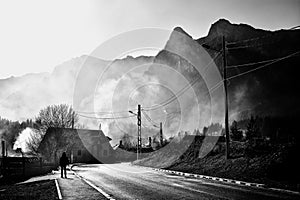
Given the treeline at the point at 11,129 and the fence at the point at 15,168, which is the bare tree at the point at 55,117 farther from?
the fence at the point at 15,168

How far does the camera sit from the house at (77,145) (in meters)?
67.9

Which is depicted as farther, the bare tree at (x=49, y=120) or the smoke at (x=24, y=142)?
the smoke at (x=24, y=142)

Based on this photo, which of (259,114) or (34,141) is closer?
(34,141)

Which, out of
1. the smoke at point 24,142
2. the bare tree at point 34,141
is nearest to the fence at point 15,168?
the bare tree at point 34,141

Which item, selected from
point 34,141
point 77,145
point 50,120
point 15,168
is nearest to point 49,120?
point 50,120

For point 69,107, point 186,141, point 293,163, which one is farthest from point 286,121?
point 293,163

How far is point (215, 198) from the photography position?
12.1 m

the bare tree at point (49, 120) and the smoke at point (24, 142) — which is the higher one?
the bare tree at point (49, 120)

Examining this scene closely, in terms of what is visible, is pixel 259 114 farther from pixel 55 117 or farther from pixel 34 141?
pixel 34 141

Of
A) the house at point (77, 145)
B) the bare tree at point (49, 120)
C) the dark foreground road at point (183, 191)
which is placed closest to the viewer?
the dark foreground road at point (183, 191)

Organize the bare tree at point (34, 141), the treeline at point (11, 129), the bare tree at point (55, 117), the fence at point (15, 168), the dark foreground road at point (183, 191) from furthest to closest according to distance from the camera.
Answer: the treeline at point (11, 129)
the bare tree at point (55, 117)
the bare tree at point (34, 141)
the fence at point (15, 168)
the dark foreground road at point (183, 191)

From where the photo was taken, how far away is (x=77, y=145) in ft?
269

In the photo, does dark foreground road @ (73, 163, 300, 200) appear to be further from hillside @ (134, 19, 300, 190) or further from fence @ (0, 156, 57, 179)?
fence @ (0, 156, 57, 179)

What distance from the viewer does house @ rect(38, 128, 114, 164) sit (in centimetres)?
6788
